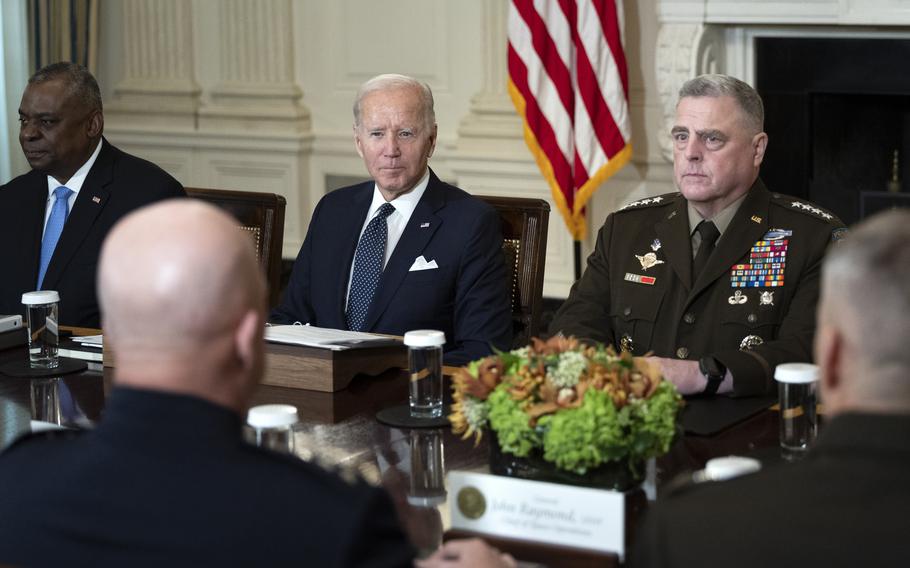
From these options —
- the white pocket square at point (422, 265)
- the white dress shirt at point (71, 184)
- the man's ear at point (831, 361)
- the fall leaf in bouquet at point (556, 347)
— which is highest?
the white dress shirt at point (71, 184)

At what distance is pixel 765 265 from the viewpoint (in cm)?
323

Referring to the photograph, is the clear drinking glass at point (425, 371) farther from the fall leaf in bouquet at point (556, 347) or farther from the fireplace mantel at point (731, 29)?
the fireplace mantel at point (731, 29)

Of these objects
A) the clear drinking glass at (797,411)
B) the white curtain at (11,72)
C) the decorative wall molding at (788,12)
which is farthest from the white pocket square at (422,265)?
the white curtain at (11,72)

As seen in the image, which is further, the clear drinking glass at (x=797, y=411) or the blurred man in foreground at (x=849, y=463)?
the clear drinking glass at (x=797, y=411)

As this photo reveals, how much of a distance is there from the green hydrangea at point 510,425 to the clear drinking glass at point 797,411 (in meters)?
0.52

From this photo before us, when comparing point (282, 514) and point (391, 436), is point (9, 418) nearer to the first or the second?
point (391, 436)

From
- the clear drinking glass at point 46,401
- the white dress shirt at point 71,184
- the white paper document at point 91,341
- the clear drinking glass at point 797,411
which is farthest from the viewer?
the white dress shirt at point 71,184

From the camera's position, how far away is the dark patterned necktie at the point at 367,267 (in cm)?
363

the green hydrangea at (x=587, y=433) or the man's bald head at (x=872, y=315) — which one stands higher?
the man's bald head at (x=872, y=315)

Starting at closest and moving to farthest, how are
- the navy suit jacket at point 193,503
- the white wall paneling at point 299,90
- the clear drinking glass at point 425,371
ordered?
the navy suit jacket at point 193,503, the clear drinking glass at point 425,371, the white wall paneling at point 299,90

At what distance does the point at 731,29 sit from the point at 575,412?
4.13 meters

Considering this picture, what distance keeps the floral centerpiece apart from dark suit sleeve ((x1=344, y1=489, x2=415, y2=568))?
0.50 meters

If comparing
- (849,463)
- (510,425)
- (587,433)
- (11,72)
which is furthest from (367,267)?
(11,72)

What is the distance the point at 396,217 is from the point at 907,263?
2396 millimetres
